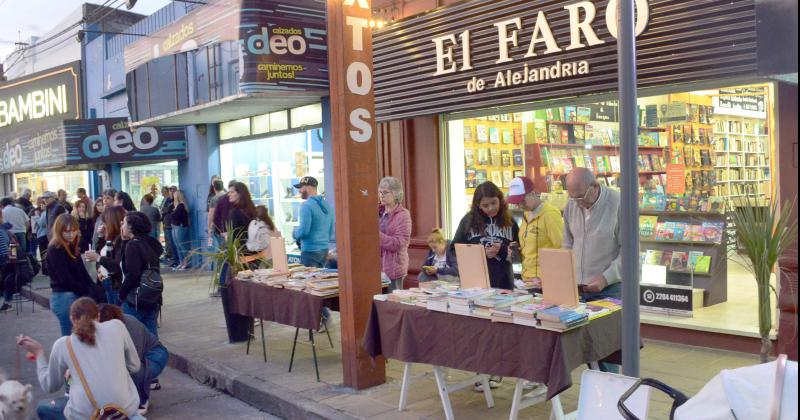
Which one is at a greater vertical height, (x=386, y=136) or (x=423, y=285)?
(x=386, y=136)

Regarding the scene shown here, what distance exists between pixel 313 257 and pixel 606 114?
387 centimetres

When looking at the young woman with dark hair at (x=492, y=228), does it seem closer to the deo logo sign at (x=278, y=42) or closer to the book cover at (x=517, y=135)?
the book cover at (x=517, y=135)

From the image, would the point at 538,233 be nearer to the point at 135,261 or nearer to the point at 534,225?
the point at 534,225

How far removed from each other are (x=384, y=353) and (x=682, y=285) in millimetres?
3931

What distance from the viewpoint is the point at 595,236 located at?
5461mm

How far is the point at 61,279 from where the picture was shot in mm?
7375

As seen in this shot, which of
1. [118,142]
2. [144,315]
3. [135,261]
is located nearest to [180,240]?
[118,142]

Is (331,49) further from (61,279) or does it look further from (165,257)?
(165,257)

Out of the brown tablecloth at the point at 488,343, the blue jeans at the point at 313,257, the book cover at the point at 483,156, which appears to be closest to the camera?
the brown tablecloth at the point at 488,343

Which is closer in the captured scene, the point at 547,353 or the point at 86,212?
the point at 547,353

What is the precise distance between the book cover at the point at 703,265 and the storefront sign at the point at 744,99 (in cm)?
166

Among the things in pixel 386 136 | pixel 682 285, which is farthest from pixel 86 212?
pixel 682 285

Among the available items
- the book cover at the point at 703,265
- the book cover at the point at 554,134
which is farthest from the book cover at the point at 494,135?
the book cover at the point at 703,265

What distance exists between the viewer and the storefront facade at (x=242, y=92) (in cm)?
1160
